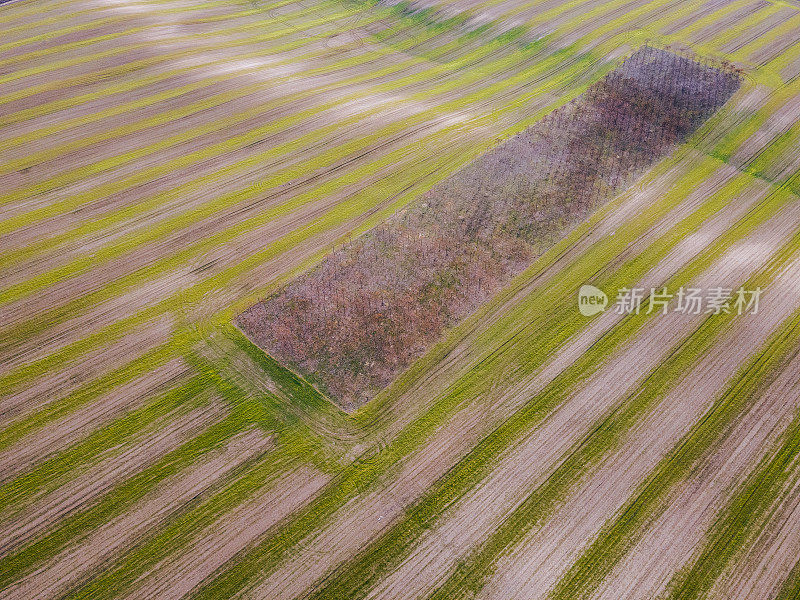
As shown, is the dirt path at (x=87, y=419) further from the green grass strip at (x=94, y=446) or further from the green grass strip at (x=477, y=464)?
the green grass strip at (x=477, y=464)

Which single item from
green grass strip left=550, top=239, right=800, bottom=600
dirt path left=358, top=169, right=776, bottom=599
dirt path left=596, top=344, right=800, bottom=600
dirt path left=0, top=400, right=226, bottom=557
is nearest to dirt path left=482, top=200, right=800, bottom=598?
green grass strip left=550, top=239, right=800, bottom=600

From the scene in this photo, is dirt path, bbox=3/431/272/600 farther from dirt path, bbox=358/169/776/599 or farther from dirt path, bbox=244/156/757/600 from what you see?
dirt path, bbox=358/169/776/599

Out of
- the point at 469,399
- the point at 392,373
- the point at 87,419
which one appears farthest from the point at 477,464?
the point at 87,419

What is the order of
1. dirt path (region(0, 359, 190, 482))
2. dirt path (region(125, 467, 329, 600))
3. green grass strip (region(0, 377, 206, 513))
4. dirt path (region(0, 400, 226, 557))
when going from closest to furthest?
dirt path (region(125, 467, 329, 600)) < dirt path (region(0, 400, 226, 557)) < green grass strip (region(0, 377, 206, 513)) < dirt path (region(0, 359, 190, 482))

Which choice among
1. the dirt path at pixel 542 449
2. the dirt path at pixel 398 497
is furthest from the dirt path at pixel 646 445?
the dirt path at pixel 398 497

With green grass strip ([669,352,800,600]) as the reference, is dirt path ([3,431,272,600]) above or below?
below

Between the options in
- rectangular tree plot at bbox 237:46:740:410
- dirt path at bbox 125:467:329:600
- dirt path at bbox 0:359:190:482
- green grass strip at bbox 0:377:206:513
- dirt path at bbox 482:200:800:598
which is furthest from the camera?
rectangular tree plot at bbox 237:46:740:410

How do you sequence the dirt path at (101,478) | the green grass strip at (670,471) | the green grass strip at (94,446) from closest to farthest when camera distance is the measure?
the green grass strip at (670,471)
the dirt path at (101,478)
the green grass strip at (94,446)

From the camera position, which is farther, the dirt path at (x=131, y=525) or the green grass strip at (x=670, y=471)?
the green grass strip at (x=670, y=471)
